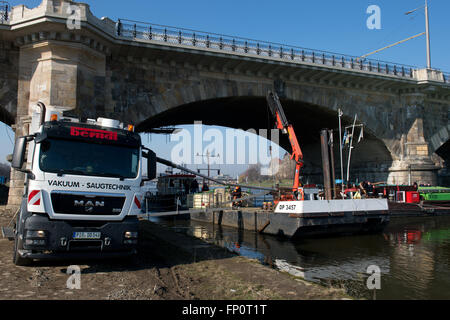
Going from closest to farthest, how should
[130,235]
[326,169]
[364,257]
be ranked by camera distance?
[130,235], [364,257], [326,169]

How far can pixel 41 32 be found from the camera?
17609mm

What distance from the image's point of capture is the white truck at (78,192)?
6.45 m

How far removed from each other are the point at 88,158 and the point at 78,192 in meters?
0.79

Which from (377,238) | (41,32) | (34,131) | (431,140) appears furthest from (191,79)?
(431,140)

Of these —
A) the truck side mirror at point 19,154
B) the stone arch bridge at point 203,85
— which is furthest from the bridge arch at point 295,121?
the truck side mirror at point 19,154

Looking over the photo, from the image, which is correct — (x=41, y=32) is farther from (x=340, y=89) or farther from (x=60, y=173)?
(x=340, y=89)

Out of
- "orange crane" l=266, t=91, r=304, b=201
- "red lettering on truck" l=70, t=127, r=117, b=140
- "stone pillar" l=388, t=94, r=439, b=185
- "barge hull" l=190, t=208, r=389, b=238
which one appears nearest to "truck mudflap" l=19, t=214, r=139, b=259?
"red lettering on truck" l=70, t=127, r=117, b=140

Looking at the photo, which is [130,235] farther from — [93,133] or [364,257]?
[364,257]

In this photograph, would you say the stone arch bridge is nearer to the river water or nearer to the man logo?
the river water

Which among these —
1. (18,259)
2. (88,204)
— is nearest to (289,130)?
(88,204)

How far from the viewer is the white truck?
645 centimetres

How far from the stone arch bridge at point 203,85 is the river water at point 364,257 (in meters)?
9.92

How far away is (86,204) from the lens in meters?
6.73

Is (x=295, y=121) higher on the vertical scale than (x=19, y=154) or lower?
higher
